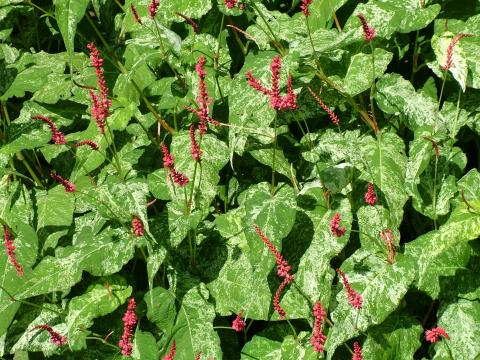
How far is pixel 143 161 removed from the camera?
2.98 metres

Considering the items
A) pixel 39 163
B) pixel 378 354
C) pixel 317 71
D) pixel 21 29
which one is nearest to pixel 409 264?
pixel 378 354

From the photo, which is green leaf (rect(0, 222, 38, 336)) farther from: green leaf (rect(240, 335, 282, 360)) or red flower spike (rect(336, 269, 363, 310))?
red flower spike (rect(336, 269, 363, 310))

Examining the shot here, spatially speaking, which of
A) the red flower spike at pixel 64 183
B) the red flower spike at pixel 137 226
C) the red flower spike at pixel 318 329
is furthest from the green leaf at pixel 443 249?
the red flower spike at pixel 64 183

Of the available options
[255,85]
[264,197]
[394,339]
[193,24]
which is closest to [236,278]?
[264,197]

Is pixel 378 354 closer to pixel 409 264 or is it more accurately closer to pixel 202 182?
pixel 409 264

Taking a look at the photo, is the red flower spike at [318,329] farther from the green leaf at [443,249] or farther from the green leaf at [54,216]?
the green leaf at [54,216]

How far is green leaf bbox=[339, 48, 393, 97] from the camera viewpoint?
2668mm

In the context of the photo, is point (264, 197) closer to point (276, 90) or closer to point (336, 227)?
point (336, 227)

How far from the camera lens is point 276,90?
231 centimetres

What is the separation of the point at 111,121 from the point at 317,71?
78cm

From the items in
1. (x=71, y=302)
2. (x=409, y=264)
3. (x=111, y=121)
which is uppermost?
(x=111, y=121)

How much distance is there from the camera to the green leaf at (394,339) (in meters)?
2.49

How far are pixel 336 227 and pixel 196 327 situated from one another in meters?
0.67

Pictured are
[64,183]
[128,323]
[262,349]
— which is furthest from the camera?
[262,349]
